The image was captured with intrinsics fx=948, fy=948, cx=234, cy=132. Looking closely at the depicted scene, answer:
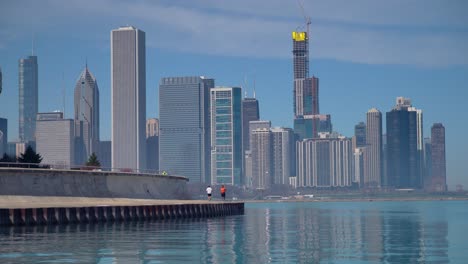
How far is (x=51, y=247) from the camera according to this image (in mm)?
47906

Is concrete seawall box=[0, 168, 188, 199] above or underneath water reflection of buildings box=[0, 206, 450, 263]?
above

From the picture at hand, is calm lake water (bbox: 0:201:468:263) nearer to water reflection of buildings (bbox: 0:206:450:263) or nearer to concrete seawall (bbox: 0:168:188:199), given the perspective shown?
water reflection of buildings (bbox: 0:206:450:263)

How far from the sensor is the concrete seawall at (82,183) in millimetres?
74938

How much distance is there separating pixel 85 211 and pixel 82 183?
10101 mm

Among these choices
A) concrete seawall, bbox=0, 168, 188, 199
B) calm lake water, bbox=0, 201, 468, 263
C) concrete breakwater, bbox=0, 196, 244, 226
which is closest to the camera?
calm lake water, bbox=0, 201, 468, 263

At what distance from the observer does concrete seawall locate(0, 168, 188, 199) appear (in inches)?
2950

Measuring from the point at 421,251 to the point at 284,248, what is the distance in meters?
6.98

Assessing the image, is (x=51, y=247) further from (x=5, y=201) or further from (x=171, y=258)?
(x=5, y=201)

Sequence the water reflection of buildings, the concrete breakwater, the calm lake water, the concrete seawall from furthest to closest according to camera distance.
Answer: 1. the concrete seawall
2. the concrete breakwater
3. the water reflection of buildings
4. the calm lake water

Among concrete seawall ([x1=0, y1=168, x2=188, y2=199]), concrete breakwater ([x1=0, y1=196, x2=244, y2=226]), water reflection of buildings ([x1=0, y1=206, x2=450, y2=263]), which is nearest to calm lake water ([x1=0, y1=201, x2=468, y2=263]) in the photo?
water reflection of buildings ([x1=0, y1=206, x2=450, y2=263])

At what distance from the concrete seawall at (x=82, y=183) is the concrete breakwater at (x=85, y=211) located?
0.66 meters

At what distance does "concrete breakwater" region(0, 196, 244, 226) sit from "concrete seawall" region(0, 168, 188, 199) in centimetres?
66

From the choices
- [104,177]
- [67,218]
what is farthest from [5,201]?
[104,177]

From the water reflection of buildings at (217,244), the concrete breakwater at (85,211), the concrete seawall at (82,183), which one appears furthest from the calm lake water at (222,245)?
the concrete seawall at (82,183)
